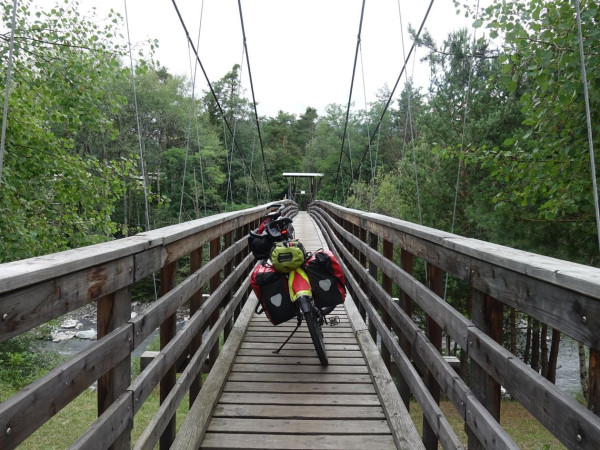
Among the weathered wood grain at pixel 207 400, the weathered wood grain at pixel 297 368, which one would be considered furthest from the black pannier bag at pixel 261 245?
the weathered wood grain at pixel 297 368

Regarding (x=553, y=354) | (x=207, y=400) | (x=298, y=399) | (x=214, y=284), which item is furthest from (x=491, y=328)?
(x=553, y=354)

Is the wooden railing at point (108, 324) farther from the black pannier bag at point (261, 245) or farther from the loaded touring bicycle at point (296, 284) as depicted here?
the black pannier bag at point (261, 245)

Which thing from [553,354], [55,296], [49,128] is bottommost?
[553,354]

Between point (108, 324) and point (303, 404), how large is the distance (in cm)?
135

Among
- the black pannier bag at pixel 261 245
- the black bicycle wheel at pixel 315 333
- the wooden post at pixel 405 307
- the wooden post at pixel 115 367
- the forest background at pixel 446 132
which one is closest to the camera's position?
the wooden post at pixel 115 367

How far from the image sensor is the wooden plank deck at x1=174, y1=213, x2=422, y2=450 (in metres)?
2.04

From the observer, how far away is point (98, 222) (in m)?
7.35

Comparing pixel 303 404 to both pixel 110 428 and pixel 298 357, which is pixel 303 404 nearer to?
pixel 298 357

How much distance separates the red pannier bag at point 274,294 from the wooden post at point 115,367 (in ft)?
5.13

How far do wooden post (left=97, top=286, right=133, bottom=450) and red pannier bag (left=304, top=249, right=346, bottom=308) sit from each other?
169cm

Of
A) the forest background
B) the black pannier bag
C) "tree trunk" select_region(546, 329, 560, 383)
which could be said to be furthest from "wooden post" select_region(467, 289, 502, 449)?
"tree trunk" select_region(546, 329, 560, 383)

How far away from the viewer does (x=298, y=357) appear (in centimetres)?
313

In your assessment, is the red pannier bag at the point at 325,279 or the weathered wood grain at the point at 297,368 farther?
the red pannier bag at the point at 325,279

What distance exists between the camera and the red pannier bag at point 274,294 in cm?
295
